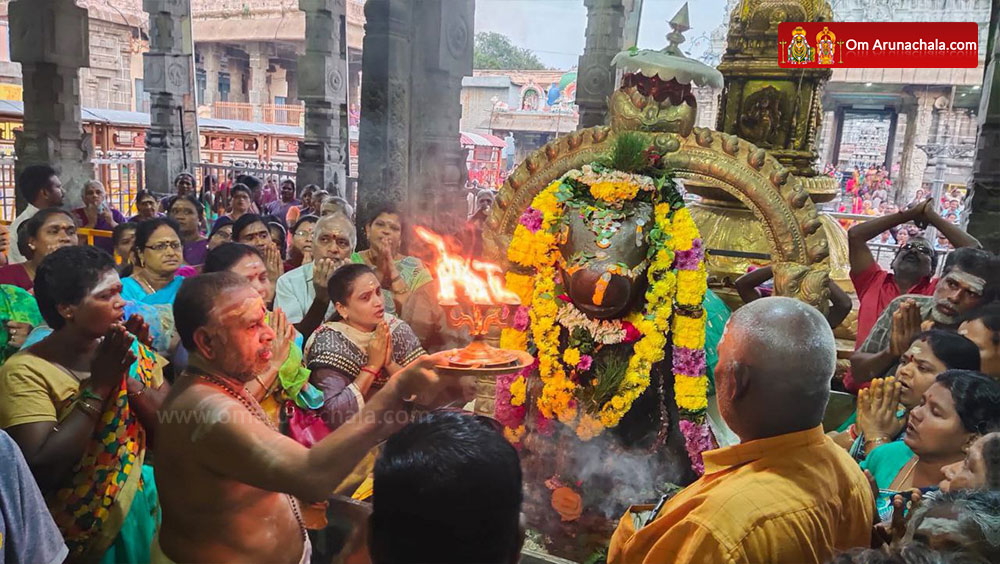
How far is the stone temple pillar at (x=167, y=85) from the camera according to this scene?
40.5 feet

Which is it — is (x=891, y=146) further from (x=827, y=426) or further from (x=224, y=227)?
(x=224, y=227)

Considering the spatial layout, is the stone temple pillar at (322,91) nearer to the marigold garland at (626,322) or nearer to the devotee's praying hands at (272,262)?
the devotee's praying hands at (272,262)

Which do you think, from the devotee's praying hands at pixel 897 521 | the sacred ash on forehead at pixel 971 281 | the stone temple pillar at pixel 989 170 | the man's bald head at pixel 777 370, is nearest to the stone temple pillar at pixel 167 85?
the sacred ash on forehead at pixel 971 281

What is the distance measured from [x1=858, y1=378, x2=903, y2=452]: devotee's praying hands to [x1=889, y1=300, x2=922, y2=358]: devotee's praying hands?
640 mm

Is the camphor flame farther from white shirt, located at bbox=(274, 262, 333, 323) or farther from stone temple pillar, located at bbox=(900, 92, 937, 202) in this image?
stone temple pillar, located at bbox=(900, 92, 937, 202)

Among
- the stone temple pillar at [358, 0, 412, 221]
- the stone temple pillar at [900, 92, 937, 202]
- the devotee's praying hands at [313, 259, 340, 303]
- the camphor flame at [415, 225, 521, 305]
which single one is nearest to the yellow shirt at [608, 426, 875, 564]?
the camphor flame at [415, 225, 521, 305]

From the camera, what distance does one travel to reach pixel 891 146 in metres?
23.2

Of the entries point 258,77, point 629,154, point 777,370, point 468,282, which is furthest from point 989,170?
point 258,77

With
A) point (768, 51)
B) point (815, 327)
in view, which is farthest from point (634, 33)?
point (815, 327)

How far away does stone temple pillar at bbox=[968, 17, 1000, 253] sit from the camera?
7910 mm

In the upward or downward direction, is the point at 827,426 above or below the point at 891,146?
below

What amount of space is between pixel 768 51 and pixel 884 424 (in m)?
4.83

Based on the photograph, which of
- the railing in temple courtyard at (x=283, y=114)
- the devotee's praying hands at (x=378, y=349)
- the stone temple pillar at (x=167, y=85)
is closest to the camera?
the devotee's praying hands at (x=378, y=349)

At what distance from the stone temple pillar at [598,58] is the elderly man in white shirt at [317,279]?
8.38m
